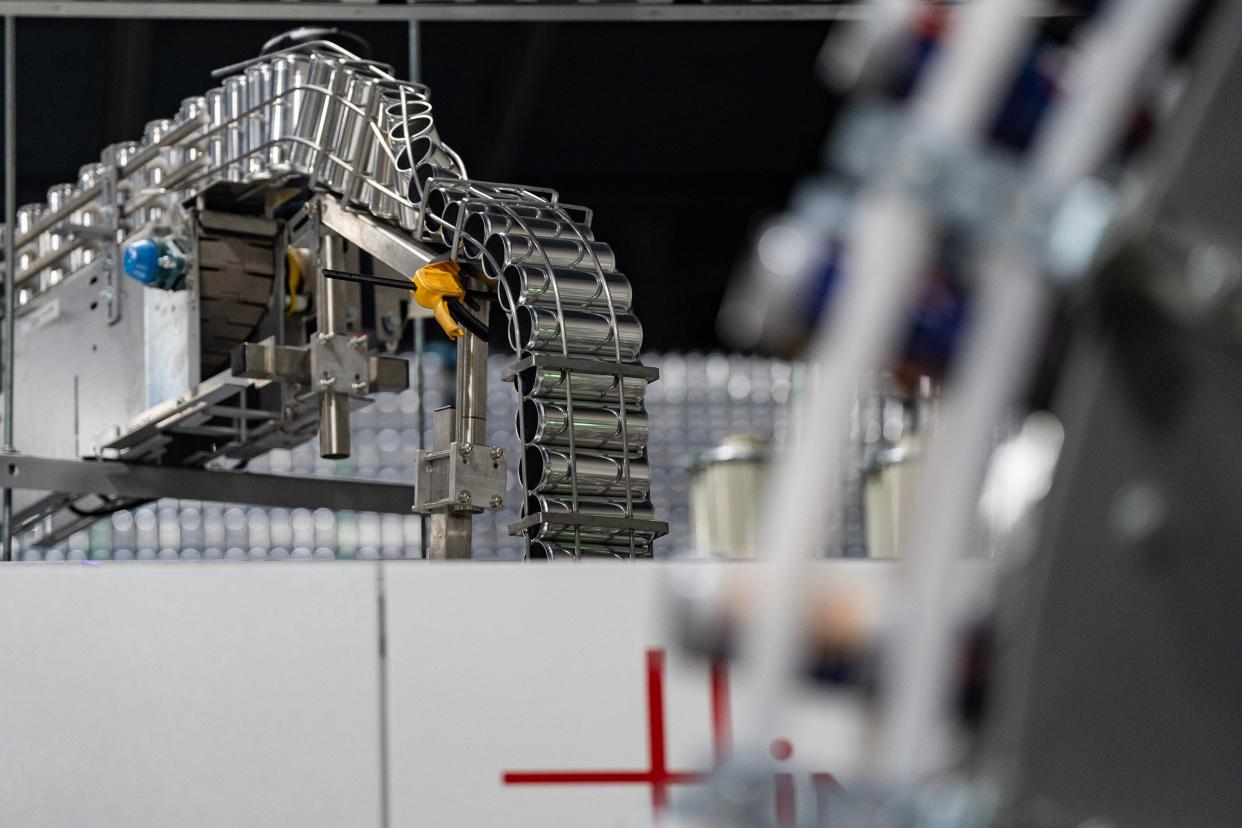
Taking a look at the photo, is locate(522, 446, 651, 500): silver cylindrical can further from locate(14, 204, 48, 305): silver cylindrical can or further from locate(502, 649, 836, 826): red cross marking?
locate(14, 204, 48, 305): silver cylindrical can

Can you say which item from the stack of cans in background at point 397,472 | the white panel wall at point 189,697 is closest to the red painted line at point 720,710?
the white panel wall at point 189,697

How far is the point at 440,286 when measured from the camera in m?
3.21

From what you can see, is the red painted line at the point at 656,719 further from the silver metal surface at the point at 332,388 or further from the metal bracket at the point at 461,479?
the silver metal surface at the point at 332,388

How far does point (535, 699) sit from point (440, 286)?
107cm

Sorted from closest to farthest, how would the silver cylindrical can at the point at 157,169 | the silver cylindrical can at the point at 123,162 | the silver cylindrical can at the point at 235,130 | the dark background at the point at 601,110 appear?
the silver cylindrical can at the point at 235,130, the silver cylindrical can at the point at 157,169, the silver cylindrical can at the point at 123,162, the dark background at the point at 601,110

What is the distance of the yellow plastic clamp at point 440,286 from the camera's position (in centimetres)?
321

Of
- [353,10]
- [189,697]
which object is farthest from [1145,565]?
[353,10]

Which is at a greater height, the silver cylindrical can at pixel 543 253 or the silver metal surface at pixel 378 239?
the silver metal surface at pixel 378 239

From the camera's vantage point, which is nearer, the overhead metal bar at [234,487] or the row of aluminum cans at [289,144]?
the row of aluminum cans at [289,144]

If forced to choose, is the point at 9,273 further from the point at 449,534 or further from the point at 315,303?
the point at 449,534

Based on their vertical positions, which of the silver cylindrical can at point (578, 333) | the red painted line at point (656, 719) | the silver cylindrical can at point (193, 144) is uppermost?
the silver cylindrical can at point (193, 144)

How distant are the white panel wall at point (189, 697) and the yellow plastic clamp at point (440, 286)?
94 cm

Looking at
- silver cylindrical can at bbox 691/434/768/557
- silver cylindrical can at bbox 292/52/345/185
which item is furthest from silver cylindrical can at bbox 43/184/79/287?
silver cylindrical can at bbox 691/434/768/557

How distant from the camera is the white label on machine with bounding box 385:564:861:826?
229 centimetres
